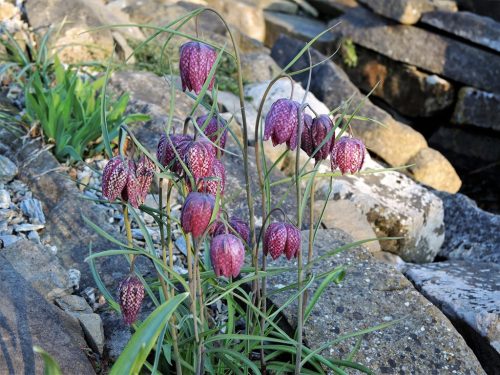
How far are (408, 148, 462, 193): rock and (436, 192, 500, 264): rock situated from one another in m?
1.32

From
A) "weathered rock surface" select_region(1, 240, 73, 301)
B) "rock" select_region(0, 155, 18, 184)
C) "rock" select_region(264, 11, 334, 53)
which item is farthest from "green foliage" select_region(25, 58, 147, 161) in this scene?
"rock" select_region(264, 11, 334, 53)

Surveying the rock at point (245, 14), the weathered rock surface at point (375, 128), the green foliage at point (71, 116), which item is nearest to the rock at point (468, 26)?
the weathered rock surface at point (375, 128)

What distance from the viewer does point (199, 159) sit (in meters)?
1.45

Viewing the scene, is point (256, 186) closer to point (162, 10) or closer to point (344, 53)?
point (162, 10)

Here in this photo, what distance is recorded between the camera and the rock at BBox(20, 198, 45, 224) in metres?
2.56

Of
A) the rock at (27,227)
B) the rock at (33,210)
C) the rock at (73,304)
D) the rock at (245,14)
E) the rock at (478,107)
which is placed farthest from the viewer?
the rock at (245,14)

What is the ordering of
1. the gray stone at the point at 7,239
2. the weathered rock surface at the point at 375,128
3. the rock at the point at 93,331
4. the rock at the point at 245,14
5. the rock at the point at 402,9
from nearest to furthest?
the rock at the point at 93,331, the gray stone at the point at 7,239, the weathered rock surface at the point at 375,128, the rock at the point at 402,9, the rock at the point at 245,14

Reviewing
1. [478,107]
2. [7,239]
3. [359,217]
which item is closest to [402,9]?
[478,107]

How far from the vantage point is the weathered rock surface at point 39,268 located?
81.8 inches

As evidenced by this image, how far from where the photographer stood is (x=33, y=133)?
3068mm

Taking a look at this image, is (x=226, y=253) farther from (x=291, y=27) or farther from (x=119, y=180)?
(x=291, y=27)

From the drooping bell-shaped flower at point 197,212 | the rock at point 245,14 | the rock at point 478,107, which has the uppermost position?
the drooping bell-shaped flower at point 197,212

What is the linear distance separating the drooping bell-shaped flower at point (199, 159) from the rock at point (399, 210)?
80.9 inches

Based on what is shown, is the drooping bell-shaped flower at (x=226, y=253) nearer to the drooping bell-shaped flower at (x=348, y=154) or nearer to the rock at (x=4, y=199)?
the drooping bell-shaped flower at (x=348, y=154)
